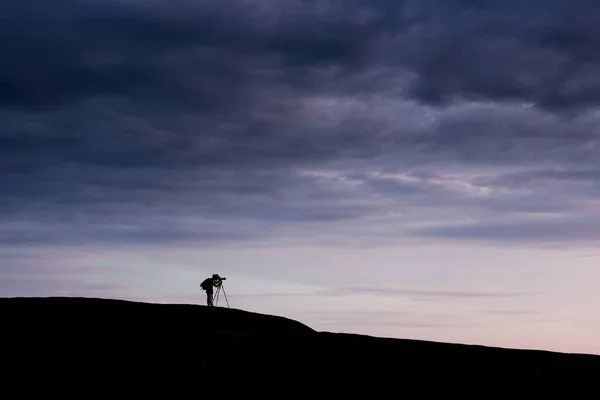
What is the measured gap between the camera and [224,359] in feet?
97.2

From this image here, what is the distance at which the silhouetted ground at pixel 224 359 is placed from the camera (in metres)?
28.2

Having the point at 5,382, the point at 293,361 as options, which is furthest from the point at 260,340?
the point at 5,382

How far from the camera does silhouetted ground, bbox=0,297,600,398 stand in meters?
28.2

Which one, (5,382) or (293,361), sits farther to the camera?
(293,361)

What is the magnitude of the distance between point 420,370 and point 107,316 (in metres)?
12.9

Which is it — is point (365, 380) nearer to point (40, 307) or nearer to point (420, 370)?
point (420, 370)

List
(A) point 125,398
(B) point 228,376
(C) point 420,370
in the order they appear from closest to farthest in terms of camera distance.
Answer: (A) point 125,398 → (B) point 228,376 → (C) point 420,370

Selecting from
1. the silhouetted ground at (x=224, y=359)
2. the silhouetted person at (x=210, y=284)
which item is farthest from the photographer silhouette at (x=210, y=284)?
the silhouetted ground at (x=224, y=359)

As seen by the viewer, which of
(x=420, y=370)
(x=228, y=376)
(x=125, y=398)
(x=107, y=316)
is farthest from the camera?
(x=107, y=316)

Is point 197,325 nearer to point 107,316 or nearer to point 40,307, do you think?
point 107,316

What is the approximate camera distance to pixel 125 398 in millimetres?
26625

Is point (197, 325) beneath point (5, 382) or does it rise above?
above

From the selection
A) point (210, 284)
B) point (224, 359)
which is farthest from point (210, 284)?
point (224, 359)

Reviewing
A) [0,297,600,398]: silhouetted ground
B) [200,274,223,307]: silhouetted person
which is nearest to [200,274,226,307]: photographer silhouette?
[200,274,223,307]: silhouetted person
